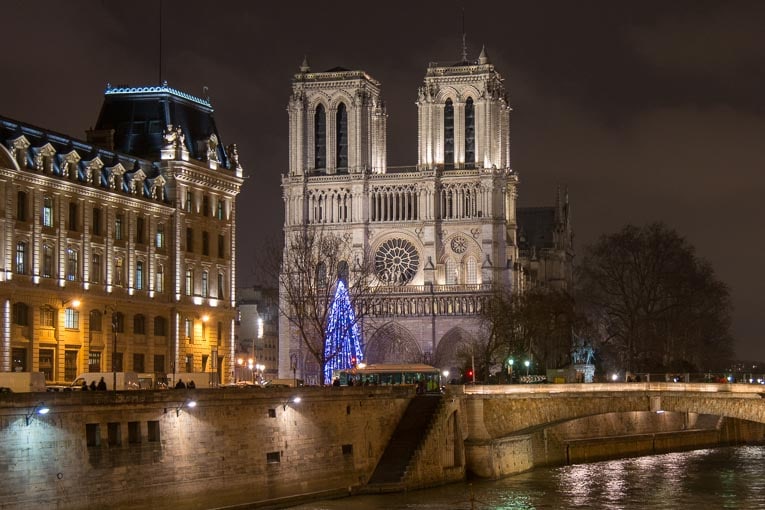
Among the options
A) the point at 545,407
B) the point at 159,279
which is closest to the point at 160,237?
the point at 159,279

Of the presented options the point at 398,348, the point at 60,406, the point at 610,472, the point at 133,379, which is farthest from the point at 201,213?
the point at 398,348

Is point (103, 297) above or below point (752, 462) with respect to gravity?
above

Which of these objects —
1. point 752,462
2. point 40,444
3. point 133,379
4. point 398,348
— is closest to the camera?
point 40,444

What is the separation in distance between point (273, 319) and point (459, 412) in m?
121

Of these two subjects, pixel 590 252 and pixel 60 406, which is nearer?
pixel 60 406

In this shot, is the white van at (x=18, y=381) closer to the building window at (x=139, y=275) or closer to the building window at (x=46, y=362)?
the building window at (x=46, y=362)

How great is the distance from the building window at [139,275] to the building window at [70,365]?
6879 mm

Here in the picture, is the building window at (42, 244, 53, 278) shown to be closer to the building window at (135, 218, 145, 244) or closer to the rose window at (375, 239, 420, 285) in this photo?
the building window at (135, 218, 145, 244)

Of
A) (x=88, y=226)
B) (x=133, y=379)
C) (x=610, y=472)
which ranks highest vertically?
(x=88, y=226)

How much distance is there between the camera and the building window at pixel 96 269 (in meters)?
81.1

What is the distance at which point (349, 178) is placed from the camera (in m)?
154

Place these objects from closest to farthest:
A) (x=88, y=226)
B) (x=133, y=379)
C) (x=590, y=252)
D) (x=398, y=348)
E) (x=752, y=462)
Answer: (x=133, y=379), (x=88, y=226), (x=752, y=462), (x=590, y=252), (x=398, y=348)

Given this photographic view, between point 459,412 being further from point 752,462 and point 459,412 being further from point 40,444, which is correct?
point 40,444

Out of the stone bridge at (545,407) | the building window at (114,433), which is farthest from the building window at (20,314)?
the building window at (114,433)
